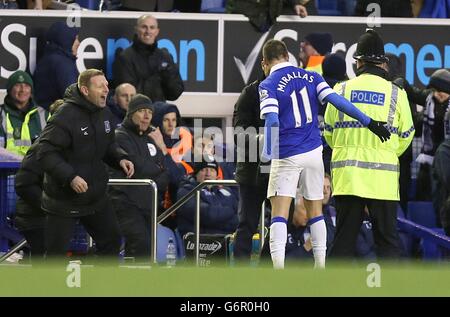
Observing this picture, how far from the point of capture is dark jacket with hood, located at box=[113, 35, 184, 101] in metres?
17.1

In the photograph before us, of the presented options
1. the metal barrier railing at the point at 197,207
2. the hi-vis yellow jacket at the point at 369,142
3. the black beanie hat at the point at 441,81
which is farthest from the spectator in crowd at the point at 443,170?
the hi-vis yellow jacket at the point at 369,142

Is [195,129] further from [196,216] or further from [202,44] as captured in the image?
[196,216]

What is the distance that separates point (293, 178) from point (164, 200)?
3379mm

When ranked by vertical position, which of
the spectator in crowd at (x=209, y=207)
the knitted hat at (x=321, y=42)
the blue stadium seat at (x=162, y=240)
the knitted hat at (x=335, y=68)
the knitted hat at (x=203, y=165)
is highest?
the knitted hat at (x=321, y=42)

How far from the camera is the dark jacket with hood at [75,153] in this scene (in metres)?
13.6

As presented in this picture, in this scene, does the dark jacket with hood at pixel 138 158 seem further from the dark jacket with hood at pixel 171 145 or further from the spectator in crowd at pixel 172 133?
the spectator in crowd at pixel 172 133

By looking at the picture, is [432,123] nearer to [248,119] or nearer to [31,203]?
[248,119]

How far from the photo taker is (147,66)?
17.1 meters

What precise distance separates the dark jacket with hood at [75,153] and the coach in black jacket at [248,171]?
119 cm

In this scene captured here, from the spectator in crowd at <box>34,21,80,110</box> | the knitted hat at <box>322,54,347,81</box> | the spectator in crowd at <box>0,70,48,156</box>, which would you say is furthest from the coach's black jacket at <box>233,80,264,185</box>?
the spectator in crowd at <box>34,21,80,110</box>

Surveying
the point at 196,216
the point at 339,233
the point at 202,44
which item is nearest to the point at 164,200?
the point at 196,216

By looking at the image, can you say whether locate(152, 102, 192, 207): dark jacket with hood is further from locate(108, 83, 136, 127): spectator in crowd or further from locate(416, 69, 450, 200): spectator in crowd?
locate(416, 69, 450, 200): spectator in crowd
